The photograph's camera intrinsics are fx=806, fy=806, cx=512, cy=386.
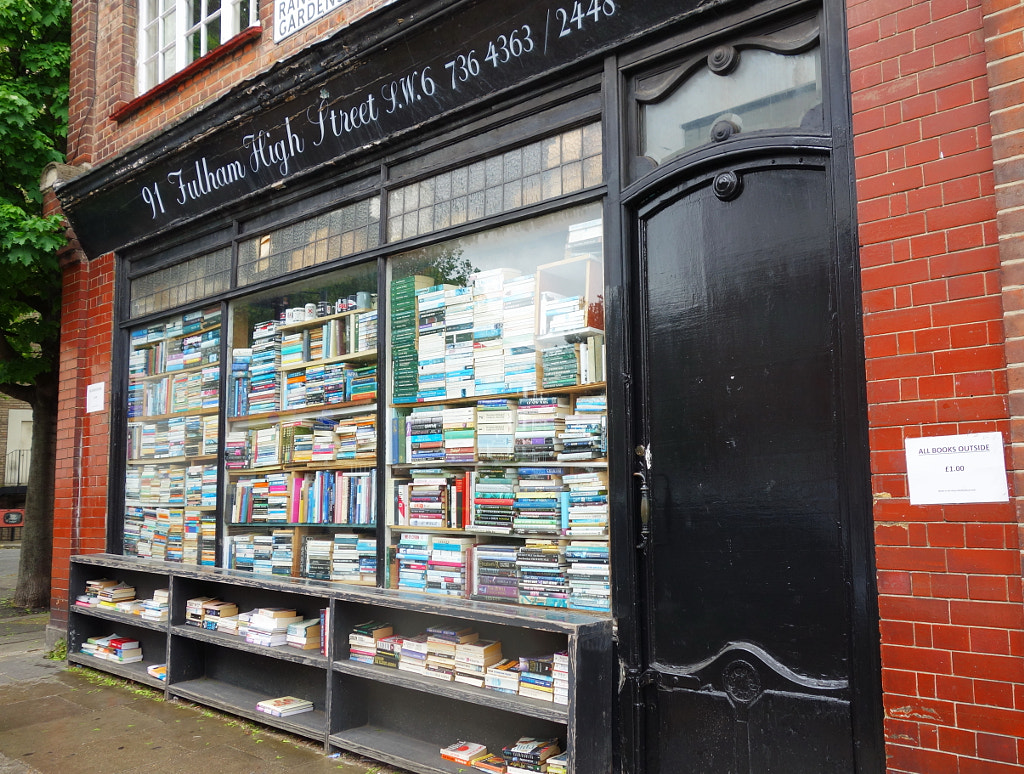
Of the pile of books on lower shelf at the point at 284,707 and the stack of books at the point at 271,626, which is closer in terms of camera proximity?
the pile of books on lower shelf at the point at 284,707

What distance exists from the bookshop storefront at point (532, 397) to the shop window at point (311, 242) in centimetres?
3

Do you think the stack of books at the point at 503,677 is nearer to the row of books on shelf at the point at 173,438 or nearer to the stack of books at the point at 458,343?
the stack of books at the point at 458,343

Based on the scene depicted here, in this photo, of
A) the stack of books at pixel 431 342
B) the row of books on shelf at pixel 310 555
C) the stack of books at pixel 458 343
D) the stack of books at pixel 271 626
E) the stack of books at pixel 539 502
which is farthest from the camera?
the stack of books at pixel 271 626

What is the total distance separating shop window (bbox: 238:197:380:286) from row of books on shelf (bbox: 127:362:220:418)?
0.98 meters

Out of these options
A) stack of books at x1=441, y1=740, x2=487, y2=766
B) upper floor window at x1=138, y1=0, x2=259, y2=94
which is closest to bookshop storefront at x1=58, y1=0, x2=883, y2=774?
stack of books at x1=441, y1=740, x2=487, y2=766

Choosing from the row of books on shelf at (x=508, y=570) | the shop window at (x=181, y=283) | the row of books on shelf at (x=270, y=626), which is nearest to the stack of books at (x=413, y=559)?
the row of books on shelf at (x=508, y=570)

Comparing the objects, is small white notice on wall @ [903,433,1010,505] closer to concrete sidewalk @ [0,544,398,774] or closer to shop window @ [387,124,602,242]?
shop window @ [387,124,602,242]

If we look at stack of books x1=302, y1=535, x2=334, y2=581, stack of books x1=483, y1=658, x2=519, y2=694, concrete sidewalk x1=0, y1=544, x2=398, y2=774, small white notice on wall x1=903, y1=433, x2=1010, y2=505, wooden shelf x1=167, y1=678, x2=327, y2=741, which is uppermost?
small white notice on wall x1=903, y1=433, x2=1010, y2=505

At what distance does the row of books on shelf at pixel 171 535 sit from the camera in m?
6.84

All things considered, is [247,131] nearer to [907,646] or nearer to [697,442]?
[697,442]

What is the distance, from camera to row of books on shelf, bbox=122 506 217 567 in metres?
6.84

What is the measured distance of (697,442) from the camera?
12.6ft

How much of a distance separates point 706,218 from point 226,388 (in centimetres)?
453

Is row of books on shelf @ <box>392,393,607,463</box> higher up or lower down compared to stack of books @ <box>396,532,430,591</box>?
higher up
